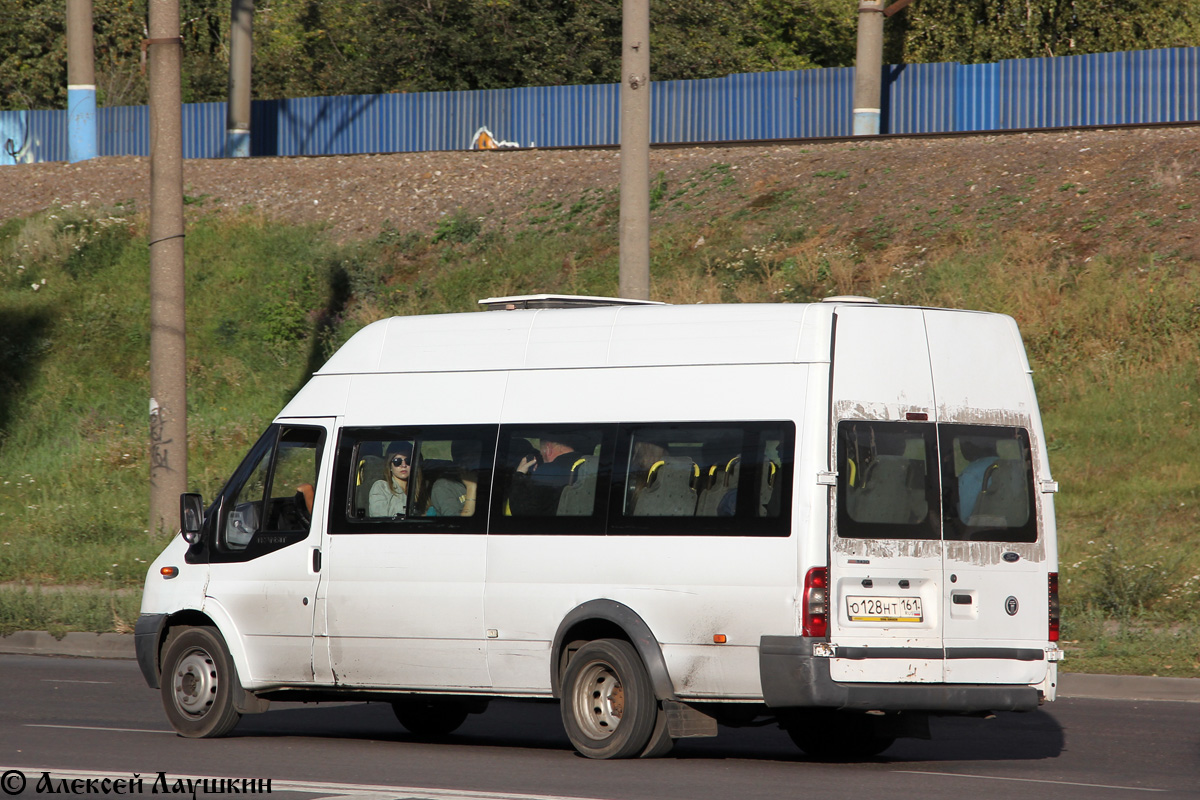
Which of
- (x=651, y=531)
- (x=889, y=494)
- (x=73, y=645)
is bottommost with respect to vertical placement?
(x=73, y=645)

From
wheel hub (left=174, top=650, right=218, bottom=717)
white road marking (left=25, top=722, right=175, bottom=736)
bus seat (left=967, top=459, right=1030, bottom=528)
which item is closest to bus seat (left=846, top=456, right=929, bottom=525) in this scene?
bus seat (left=967, top=459, right=1030, bottom=528)

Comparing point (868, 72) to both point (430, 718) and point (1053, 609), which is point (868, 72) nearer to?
point (430, 718)

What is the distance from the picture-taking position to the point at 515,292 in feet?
87.0

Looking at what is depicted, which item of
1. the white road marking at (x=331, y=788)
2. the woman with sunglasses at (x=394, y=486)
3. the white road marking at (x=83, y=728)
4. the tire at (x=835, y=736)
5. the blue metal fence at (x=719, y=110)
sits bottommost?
the white road marking at (x=83, y=728)

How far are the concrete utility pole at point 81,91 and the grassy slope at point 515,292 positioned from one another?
7.14m

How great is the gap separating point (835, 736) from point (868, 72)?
83.6 feet

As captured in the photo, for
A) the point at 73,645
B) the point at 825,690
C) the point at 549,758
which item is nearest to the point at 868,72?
the point at 73,645

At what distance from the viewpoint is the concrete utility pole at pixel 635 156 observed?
15.4 m

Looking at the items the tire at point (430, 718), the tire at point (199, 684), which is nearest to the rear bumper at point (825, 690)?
the tire at point (430, 718)

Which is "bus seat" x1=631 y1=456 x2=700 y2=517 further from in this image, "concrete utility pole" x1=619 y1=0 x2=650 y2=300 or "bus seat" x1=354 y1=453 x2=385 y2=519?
"concrete utility pole" x1=619 y1=0 x2=650 y2=300

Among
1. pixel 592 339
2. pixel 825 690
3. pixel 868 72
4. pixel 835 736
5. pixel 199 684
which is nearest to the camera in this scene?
pixel 825 690

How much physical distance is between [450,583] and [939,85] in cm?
2976

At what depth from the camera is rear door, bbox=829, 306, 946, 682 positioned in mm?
8055

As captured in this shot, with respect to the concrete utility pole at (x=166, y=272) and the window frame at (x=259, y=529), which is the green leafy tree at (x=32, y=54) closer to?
the concrete utility pole at (x=166, y=272)
